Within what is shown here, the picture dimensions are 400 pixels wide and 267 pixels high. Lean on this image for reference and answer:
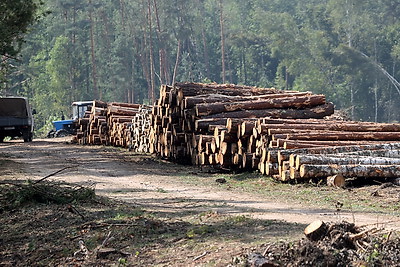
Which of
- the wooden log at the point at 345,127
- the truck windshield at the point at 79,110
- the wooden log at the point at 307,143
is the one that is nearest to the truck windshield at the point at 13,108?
the truck windshield at the point at 79,110

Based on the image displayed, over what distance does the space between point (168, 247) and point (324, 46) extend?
7442 centimetres

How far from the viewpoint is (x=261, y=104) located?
22312mm

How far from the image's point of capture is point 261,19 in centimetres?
9462

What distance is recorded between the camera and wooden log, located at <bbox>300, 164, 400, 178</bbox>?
15.8m

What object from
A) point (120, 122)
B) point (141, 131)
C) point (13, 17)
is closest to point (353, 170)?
point (141, 131)

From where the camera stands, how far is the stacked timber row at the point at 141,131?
28.0 meters

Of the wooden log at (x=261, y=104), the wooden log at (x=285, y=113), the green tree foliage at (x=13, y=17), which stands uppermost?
the green tree foliage at (x=13, y=17)

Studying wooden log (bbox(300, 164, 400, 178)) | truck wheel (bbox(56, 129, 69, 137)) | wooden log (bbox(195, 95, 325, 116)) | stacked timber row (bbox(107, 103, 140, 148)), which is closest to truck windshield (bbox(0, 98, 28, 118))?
stacked timber row (bbox(107, 103, 140, 148))

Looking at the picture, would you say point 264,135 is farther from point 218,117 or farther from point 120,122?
point 120,122

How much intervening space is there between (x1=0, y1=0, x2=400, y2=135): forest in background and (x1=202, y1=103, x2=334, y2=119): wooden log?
52257 millimetres

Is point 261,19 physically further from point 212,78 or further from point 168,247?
point 168,247

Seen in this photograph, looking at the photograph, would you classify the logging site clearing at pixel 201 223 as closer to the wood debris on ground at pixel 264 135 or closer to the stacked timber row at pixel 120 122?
the wood debris on ground at pixel 264 135

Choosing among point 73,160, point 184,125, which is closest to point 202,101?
point 184,125

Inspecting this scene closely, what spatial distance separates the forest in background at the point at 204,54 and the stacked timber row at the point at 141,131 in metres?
44.8
